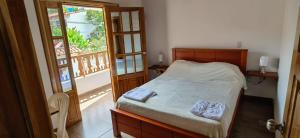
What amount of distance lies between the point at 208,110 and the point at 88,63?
3.79 m

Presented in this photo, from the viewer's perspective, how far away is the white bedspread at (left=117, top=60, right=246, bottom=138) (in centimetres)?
183

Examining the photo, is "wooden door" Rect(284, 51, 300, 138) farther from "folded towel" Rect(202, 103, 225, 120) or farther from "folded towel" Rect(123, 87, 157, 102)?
"folded towel" Rect(123, 87, 157, 102)

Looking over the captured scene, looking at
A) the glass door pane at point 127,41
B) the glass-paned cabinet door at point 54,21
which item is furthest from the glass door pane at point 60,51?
the glass door pane at point 127,41

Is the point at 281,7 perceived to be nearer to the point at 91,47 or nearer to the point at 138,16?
the point at 138,16

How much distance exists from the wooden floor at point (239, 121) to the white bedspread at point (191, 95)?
52 cm

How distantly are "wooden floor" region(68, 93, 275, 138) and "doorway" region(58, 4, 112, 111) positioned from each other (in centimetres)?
56

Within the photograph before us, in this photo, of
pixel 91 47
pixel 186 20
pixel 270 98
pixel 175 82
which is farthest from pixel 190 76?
pixel 91 47

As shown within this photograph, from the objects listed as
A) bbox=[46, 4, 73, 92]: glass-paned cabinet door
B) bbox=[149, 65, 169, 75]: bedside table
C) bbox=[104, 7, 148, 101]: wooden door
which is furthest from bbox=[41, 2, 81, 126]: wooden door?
bbox=[149, 65, 169, 75]: bedside table

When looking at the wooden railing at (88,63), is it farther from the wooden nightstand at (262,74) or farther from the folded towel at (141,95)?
the wooden nightstand at (262,74)

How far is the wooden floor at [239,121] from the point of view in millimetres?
A: 2453

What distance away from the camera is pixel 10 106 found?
466mm

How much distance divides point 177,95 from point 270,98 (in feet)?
6.51

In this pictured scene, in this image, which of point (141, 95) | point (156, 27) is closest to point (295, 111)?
point (141, 95)

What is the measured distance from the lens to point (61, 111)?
1.98m
